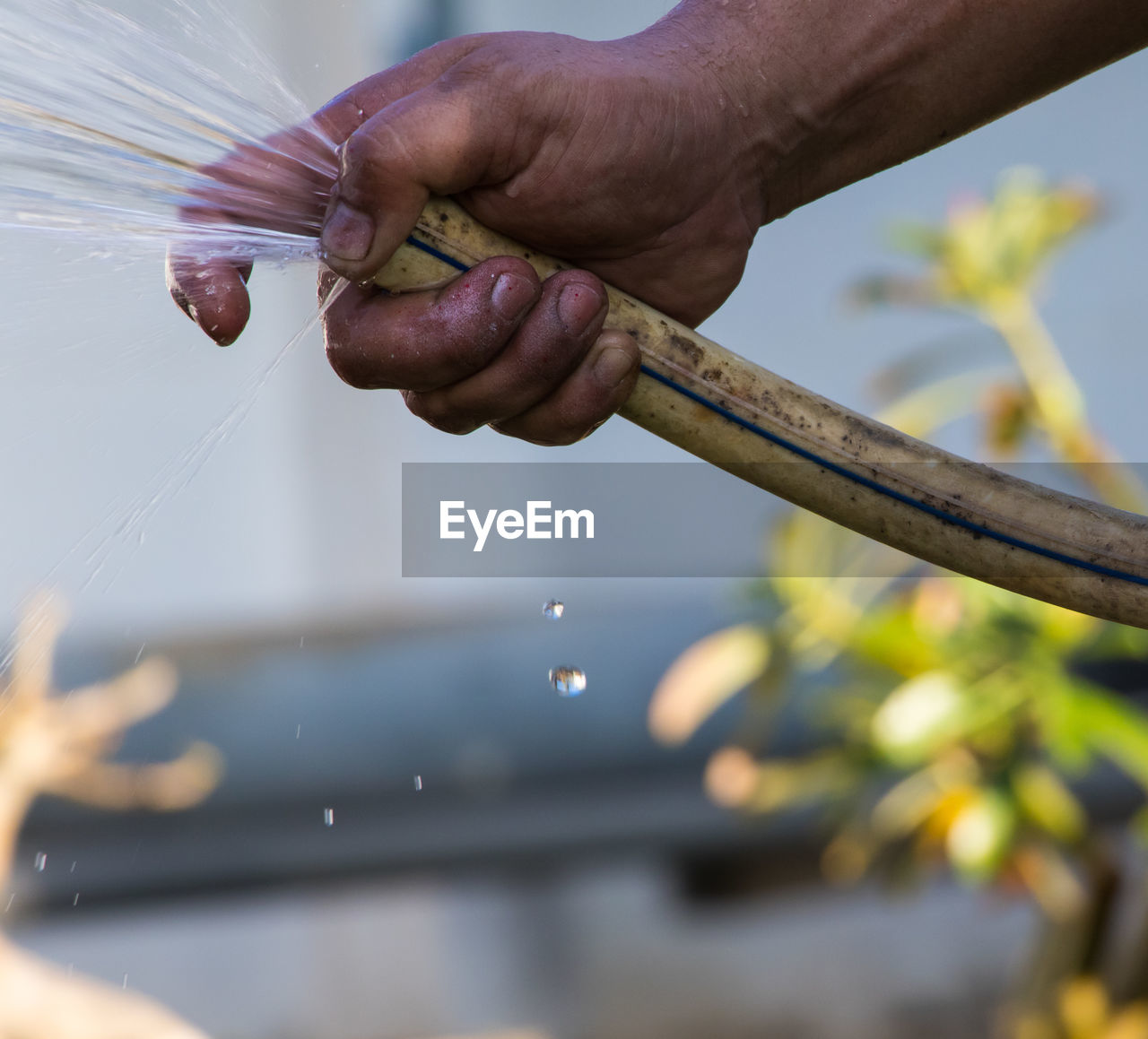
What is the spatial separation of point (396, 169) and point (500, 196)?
88mm

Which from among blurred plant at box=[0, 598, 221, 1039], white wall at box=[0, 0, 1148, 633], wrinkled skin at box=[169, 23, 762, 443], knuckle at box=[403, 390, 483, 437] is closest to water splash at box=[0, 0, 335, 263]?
wrinkled skin at box=[169, 23, 762, 443]

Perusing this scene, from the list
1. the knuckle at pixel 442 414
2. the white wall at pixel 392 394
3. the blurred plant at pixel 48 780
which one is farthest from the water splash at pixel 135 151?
the white wall at pixel 392 394

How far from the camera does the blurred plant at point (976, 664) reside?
168 cm

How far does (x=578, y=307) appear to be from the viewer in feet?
2.23

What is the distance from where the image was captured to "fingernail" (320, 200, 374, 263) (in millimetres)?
624

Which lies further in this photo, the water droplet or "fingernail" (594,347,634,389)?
the water droplet

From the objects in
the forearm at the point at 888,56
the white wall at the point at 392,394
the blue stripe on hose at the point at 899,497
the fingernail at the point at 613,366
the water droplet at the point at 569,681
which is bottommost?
the water droplet at the point at 569,681

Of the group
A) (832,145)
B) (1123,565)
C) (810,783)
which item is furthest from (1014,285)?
(1123,565)

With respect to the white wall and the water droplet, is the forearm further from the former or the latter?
the white wall

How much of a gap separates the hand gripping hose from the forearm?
221 millimetres

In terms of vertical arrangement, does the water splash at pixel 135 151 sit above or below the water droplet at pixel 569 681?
above

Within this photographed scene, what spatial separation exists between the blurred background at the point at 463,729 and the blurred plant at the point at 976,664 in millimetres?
879

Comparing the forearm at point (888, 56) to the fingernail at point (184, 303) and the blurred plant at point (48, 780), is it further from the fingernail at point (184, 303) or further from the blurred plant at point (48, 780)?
the blurred plant at point (48, 780)

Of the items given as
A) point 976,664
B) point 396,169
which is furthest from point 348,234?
point 976,664
